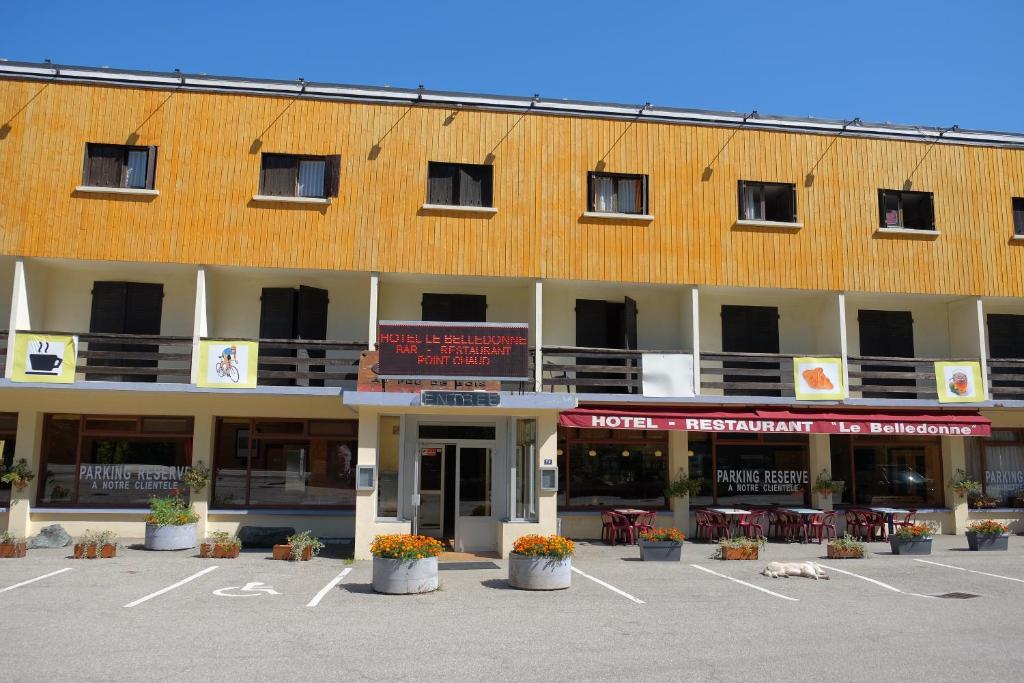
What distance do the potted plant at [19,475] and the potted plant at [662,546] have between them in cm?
1399

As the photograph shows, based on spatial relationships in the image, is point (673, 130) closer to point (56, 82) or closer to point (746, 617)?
point (746, 617)

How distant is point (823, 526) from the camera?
19969 mm

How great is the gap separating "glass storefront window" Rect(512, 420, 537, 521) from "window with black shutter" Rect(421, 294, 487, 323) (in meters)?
4.46

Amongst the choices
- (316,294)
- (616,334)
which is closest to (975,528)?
(616,334)

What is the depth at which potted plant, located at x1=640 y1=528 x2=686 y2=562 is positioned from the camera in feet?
54.5

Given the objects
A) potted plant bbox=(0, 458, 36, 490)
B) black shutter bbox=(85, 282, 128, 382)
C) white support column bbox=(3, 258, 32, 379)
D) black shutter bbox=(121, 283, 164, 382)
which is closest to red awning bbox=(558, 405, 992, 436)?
black shutter bbox=(121, 283, 164, 382)

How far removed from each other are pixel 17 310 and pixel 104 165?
3965mm

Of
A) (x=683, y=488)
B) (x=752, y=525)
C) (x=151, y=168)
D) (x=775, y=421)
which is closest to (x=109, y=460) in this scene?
(x=151, y=168)

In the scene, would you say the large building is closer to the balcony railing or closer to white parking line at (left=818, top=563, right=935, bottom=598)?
the balcony railing

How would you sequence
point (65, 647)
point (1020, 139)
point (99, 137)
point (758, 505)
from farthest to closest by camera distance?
point (1020, 139), point (758, 505), point (99, 137), point (65, 647)

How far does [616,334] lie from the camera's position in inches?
858

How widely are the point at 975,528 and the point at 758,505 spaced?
16.2ft

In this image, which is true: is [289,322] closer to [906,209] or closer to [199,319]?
[199,319]

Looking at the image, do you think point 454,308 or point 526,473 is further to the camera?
point 454,308
